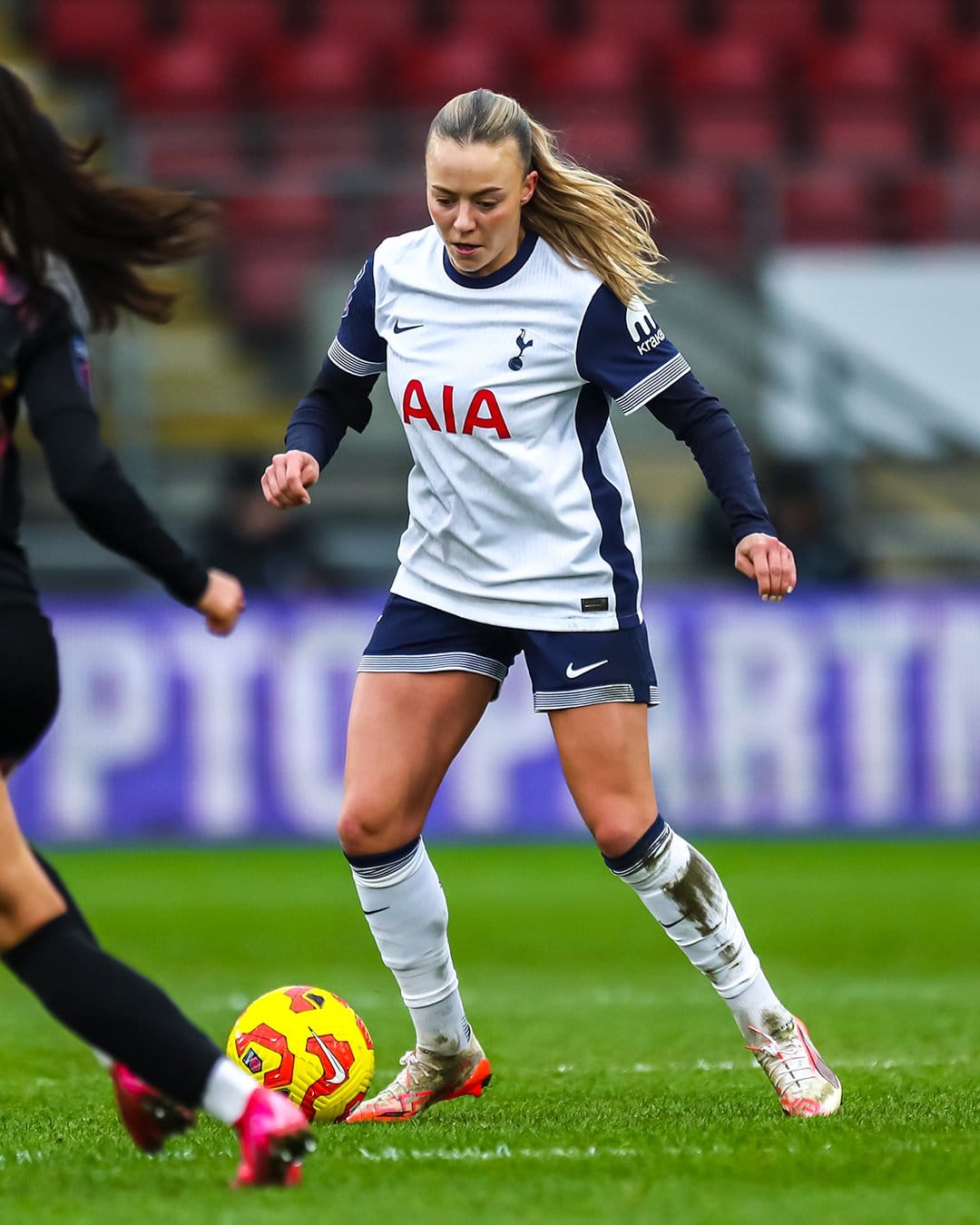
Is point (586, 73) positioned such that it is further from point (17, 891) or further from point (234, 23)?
point (17, 891)

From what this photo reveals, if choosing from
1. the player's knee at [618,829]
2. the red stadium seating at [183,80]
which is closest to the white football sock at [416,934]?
the player's knee at [618,829]

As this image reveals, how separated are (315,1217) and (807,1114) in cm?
152

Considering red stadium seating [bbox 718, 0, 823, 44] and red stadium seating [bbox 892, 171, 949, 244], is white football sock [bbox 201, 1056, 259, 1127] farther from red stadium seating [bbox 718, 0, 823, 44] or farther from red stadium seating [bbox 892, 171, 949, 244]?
red stadium seating [bbox 718, 0, 823, 44]

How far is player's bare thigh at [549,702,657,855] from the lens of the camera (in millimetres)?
4547

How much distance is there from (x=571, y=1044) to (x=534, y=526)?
198cm

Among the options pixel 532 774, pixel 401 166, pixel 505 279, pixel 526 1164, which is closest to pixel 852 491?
pixel 532 774

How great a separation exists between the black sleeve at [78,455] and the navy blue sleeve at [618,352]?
1297 millimetres

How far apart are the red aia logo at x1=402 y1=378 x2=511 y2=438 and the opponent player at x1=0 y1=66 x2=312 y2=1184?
103 centimetres

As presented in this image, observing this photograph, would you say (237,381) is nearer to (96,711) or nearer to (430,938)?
(96,711)

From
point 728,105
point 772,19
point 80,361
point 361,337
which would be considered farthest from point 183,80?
point 80,361

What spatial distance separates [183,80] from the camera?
16078mm

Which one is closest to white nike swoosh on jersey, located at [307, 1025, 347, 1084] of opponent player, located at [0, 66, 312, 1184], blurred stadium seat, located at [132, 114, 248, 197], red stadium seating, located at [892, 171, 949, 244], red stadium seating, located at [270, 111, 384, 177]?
opponent player, located at [0, 66, 312, 1184]

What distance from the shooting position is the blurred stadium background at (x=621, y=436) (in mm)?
11359

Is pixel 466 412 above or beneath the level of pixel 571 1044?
above
